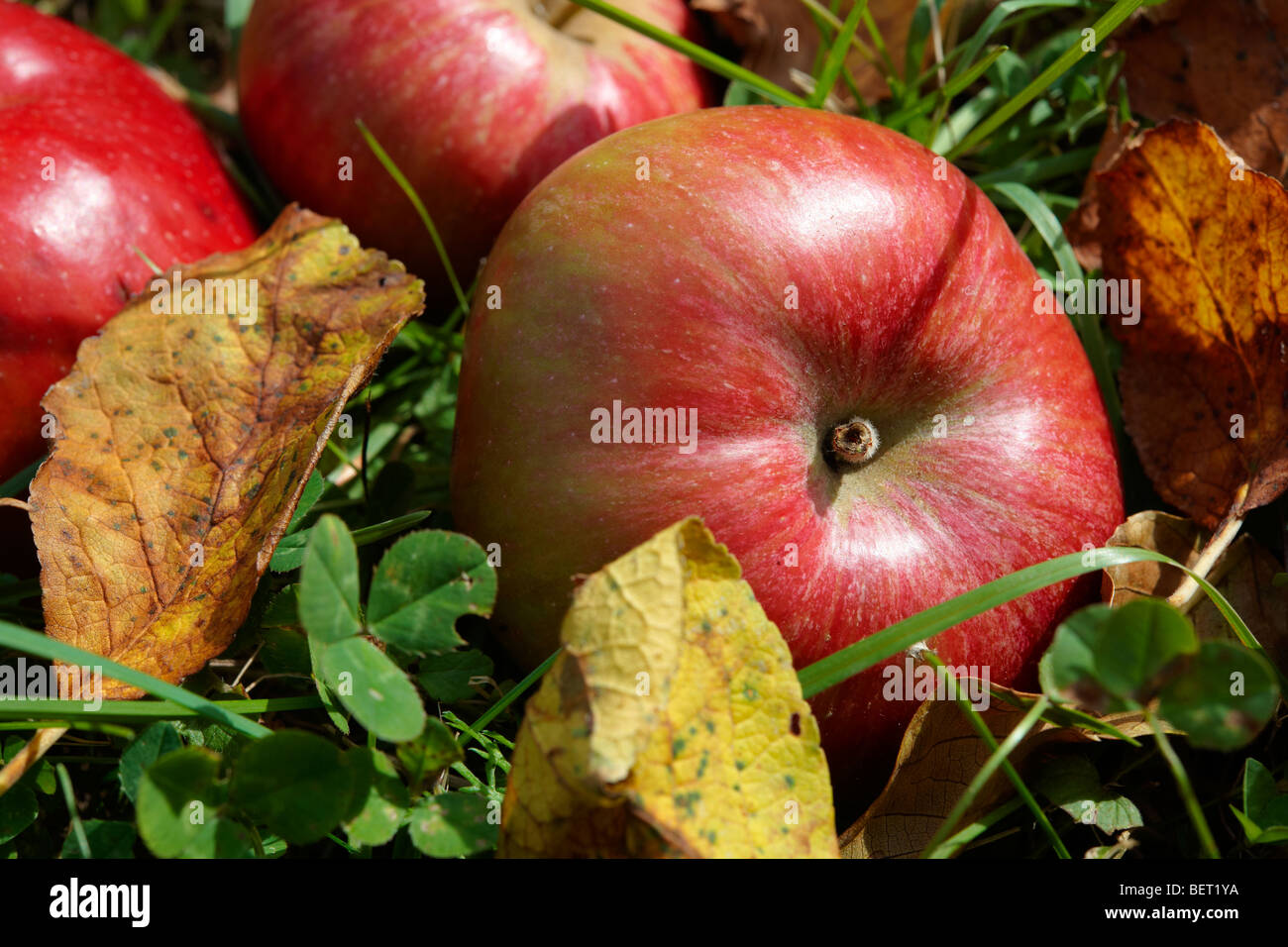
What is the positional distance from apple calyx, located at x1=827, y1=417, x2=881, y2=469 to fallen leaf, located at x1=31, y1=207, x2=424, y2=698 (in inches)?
26.5

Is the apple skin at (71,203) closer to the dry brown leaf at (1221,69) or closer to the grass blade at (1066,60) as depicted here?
the grass blade at (1066,60)

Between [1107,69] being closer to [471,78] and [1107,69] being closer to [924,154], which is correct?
[924,154]

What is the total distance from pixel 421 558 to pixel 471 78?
1.05 metres

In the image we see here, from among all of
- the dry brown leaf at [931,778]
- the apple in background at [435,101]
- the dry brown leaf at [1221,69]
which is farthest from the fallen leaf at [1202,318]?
the apple in background at [435,101]

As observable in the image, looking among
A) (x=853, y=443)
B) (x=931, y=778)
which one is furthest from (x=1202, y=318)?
(x=931, y=778)

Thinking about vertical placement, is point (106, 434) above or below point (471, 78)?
below

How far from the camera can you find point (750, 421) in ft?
4.81

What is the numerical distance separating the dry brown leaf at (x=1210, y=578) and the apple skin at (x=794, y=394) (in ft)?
0.21

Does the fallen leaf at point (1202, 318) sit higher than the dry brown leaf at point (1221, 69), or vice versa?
the dry brown leaf at point (1221, 69)

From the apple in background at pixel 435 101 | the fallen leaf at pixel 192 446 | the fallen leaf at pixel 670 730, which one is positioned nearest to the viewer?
the fallen leaf at pixel 670 730

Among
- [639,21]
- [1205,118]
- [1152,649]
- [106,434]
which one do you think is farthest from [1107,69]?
[106,434]

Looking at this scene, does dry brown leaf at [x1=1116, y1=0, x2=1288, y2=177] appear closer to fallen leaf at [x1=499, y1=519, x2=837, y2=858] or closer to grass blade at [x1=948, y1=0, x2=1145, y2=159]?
grass blade at [x1=948, y1=0, x2=1145, y2=159]

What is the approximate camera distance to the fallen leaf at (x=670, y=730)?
1154 mm
